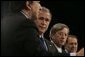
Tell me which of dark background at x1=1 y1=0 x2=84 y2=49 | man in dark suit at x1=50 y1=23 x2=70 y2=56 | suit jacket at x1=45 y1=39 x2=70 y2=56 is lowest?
suit jacket at x1=45 y1=39 x2=70 y2=56

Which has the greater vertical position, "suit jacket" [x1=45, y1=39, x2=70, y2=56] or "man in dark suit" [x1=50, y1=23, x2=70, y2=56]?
"man in dark suit" [x1=50, y1=23, x2=70, y2=56]

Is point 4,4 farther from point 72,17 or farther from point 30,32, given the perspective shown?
point 72,17

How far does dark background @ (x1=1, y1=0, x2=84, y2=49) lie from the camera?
6.01 feet

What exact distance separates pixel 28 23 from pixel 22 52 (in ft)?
0.75

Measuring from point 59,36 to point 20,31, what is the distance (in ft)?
1.04

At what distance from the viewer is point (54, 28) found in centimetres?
183

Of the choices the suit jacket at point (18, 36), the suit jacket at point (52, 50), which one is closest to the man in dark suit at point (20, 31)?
the suit jacket at point (18, 36)

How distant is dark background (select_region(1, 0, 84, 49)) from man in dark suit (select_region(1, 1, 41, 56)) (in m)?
0.07

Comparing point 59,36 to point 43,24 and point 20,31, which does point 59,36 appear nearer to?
point 43,24

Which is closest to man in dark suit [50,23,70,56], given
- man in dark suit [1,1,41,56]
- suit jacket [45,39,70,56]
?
suit jacket [45,39,70,56]

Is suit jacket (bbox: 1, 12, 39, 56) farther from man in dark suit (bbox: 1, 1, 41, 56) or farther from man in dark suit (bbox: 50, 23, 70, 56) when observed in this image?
man in dark suit (bbox: 50, 23, 70, 56)

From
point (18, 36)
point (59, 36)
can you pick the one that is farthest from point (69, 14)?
point (18, 36)

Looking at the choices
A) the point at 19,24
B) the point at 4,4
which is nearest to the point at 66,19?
the point at 19,24

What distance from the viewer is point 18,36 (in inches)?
70.6
